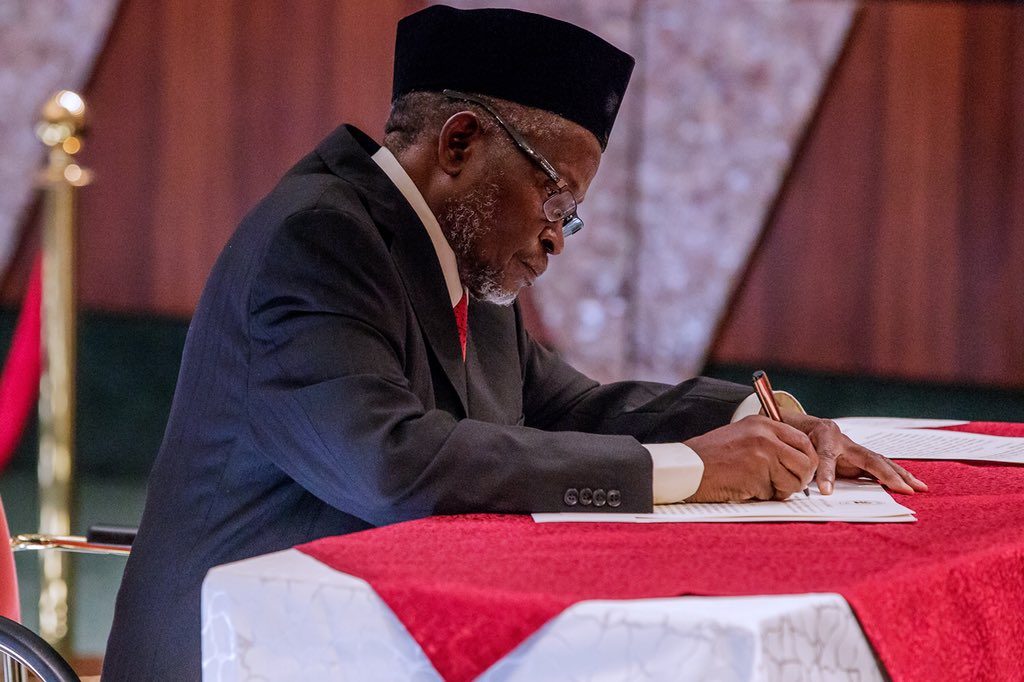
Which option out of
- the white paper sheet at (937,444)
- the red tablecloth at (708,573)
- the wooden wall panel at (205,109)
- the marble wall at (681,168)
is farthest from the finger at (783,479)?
the wooden wall panel at (205,109)

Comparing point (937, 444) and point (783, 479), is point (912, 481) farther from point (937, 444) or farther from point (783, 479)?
point (937, 444)

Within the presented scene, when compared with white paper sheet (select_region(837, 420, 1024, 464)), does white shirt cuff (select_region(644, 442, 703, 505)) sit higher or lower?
higher

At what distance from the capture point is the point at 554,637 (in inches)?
32.5

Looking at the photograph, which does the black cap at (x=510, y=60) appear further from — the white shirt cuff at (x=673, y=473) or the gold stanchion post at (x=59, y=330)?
the gold stanchion post at (x=59, y=330)

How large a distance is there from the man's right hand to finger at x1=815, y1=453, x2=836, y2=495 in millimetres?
83

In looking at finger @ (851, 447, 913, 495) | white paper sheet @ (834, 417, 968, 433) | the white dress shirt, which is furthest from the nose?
white paper sheet @ (834, 417, 968, 433)

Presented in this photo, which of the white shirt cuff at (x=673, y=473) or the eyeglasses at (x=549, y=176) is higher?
the eyeglasses at (x=549, y=176)

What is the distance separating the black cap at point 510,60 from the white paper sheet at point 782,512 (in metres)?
0.65

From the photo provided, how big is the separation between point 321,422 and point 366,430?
57 millimetres

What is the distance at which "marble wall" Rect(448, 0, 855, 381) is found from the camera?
199 inches

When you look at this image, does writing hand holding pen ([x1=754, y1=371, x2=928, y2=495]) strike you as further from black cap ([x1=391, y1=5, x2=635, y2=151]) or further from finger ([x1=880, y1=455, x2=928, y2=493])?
black cap ([x1=391, y1=5, x2=635, y2=151])

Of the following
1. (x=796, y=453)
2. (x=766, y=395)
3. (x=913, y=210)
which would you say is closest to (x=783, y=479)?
(x=796, y=453)

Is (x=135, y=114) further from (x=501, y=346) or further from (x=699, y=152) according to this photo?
(x=501, y=346)

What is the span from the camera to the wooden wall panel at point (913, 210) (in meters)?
4.85
